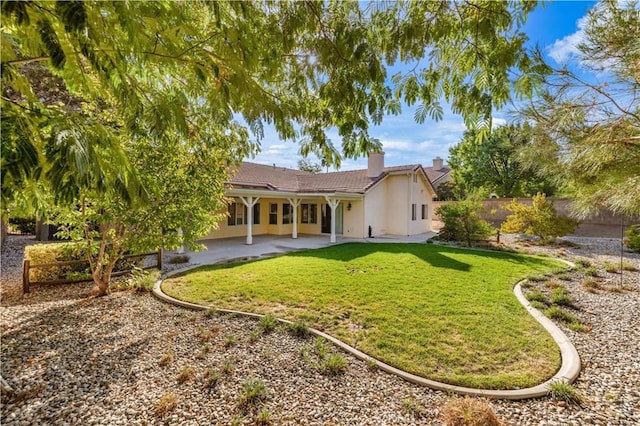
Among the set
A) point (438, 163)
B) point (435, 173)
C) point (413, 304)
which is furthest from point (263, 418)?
point (438, 163)

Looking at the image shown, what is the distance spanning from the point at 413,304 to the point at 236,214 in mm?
14201

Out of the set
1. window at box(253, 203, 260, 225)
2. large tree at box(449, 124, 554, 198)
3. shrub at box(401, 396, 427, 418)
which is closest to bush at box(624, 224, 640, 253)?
large tree at box(449, 124, 554, 198)

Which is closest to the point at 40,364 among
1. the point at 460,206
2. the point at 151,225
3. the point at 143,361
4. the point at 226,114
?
the point at 143,361

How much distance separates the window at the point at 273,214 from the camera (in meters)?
20.2

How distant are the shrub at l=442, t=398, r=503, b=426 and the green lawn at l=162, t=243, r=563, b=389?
0.58m

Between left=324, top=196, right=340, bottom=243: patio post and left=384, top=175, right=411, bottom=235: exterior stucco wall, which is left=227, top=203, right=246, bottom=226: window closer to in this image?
left=324, top=196, right=340, bottom=243: patio post

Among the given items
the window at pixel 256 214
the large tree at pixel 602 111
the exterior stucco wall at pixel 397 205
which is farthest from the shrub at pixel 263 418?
the exterior stucco wall at pixel 397 205

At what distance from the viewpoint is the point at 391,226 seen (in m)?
21.0

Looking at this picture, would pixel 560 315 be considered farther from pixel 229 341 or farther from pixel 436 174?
pixel 436 174

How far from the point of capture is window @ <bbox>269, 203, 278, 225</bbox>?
2020cm

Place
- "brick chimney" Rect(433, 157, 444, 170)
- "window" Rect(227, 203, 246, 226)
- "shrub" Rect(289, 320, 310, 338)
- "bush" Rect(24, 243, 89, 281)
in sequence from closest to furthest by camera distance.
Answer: "shrub" Rect(289, 320, 310, 338) < "bush" Rect(24, 243, 89, 281) < "window" Rect(227, 203, 246, 226) < "brick chimney" Rect(433, 157, 444, 170)

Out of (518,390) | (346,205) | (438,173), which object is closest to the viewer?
(518,390)

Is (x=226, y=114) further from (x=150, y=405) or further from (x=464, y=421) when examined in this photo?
(x=464, y=421)

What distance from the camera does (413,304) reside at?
6738mm
